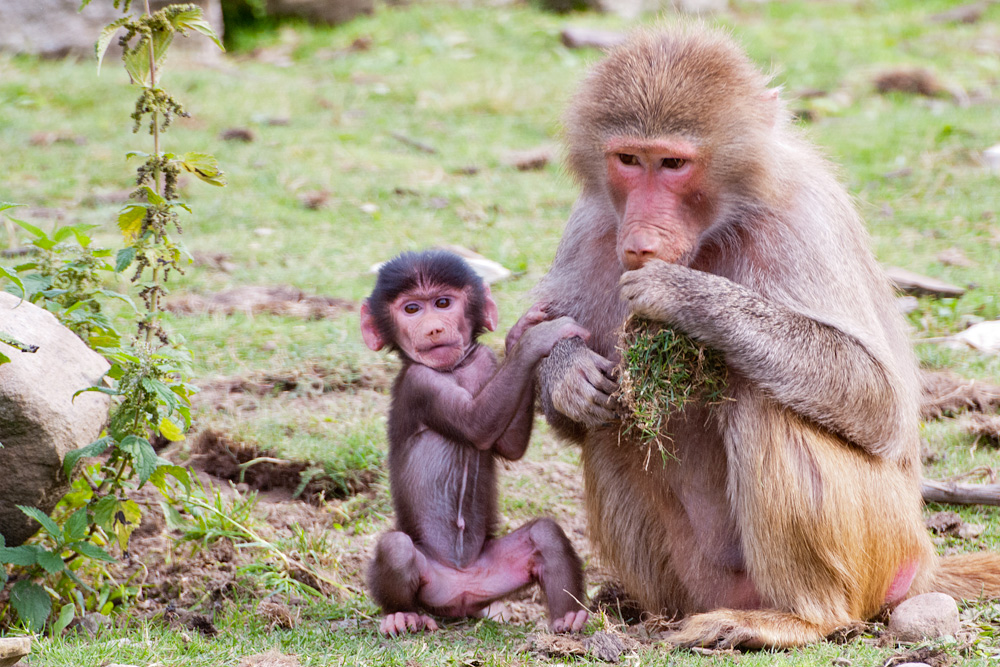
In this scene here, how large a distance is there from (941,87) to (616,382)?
854cm

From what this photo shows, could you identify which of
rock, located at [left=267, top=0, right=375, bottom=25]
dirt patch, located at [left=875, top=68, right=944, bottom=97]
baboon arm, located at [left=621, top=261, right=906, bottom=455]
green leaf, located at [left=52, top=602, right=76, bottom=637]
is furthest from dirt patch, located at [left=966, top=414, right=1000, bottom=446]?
rock, located at [left=267, top=0, right=375, bottom=25]

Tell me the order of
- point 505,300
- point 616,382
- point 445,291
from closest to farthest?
point 616,382
point 445,291
point 505,300

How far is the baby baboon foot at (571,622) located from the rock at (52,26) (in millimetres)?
9243

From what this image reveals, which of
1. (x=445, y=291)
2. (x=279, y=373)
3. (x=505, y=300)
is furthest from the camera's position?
Result: (x=505, y=300)

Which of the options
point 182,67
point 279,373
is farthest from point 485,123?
point 279,373

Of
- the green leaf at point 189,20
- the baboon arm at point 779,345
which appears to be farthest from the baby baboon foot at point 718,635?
the green leaf at point 189,20

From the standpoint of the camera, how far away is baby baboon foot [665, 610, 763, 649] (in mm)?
3602

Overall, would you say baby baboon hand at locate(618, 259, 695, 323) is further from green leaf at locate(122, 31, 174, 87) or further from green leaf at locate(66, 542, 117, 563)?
green leaf at locate(66, 542, 117, 563)

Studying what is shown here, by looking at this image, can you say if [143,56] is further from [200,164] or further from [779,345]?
[779,345]

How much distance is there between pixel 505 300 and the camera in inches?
266

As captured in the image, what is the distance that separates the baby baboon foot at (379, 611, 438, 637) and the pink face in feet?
2.81

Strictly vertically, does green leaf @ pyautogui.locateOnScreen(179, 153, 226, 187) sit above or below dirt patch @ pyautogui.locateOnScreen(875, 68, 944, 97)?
above

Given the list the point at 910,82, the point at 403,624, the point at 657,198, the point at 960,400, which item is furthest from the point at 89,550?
the point at 910,82

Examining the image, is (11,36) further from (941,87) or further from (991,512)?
(991,512)
